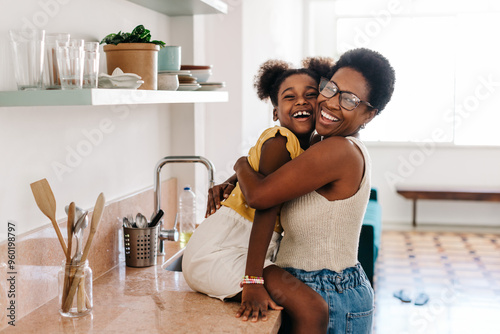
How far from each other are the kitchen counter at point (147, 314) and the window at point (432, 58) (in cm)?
500

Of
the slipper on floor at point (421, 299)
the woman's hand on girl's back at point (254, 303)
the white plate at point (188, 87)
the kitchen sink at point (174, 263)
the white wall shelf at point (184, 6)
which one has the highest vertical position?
the white wall shelf at point (184, 6)

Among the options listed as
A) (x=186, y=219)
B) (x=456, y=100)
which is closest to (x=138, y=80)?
(x=186, y=219)

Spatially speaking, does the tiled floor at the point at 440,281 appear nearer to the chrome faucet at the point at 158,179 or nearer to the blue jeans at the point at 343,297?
the chrome faucet at the point at 158,179

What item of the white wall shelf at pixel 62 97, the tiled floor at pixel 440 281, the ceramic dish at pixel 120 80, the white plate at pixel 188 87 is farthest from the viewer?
the tiled floor at pixel 440 281

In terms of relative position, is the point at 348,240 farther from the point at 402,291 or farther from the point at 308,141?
the point at 402,291

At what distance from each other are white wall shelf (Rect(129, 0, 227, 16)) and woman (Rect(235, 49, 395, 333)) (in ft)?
2.57

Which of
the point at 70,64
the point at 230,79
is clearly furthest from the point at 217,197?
the point at 230,79

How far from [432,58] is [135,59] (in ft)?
17.2

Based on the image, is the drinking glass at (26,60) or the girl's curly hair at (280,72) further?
the girl's curly hair at (280,72)

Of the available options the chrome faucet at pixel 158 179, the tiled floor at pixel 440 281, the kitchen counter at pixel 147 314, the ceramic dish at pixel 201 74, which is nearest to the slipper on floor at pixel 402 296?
the tiled floor at pixel 440 281

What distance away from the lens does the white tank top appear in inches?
62.9

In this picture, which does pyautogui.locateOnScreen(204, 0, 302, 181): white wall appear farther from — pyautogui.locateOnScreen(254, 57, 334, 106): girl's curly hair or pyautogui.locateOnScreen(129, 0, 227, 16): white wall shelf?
pyautogui.locateOnScreen(254, 57, 334, 106): girl's curly hair

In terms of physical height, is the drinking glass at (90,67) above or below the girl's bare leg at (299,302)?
above

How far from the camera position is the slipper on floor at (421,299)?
394 centimetres
